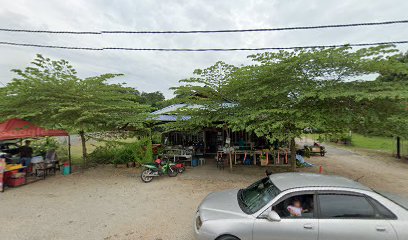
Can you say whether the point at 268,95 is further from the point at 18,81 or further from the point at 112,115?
the point at 18,81

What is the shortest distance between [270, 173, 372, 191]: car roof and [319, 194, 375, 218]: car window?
20 centimetres

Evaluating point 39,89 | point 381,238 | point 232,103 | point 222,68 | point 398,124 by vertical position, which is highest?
point 222,68

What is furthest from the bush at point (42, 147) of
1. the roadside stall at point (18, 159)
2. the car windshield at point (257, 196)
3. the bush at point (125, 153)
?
the car windshield at point (257, 196)

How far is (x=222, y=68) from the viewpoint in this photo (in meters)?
9.33

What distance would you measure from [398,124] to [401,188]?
288 cm

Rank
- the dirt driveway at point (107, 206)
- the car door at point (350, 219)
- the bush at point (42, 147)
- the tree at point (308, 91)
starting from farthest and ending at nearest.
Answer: the bush at point (42, 147) → the tree at point (308, 91) → the dirt driveway at point (107, 206) → the car door at point (350, 219)

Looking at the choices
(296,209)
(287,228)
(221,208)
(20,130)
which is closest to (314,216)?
(296,209)

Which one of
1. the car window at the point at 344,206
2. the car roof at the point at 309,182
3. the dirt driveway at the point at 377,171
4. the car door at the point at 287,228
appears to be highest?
the car roof at the point at 309,182

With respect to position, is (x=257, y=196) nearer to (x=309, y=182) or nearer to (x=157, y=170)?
(x=309, y=182)

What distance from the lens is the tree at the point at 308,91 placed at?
6.93 meters

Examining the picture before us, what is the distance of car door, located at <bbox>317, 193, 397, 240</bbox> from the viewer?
321 centimetres

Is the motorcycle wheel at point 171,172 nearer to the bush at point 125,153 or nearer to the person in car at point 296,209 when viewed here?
the bush at point 125,153

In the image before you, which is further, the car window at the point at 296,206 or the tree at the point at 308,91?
the tree at the point at 308,91

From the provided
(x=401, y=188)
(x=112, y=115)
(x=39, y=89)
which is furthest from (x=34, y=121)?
(x=401, y=188)
